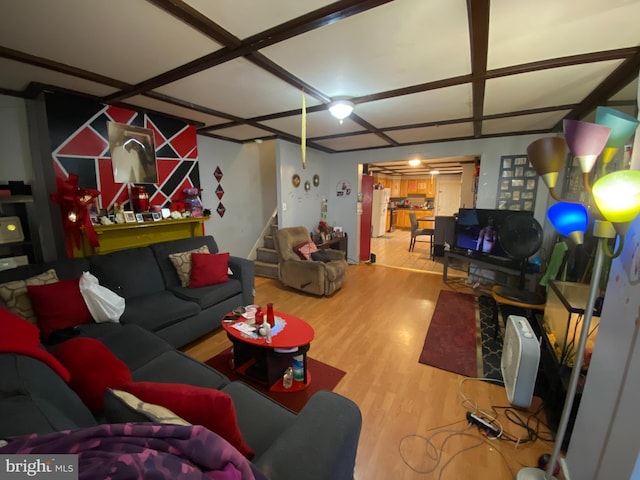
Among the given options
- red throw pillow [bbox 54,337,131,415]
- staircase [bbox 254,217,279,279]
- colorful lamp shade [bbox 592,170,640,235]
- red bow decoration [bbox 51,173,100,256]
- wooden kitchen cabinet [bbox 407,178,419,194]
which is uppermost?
wooden kitchen cabinet [bbox 407,178,419,194]

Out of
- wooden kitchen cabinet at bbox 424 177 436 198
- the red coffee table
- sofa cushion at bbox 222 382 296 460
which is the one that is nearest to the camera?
sofa cushion at bbox 222 382 296 460

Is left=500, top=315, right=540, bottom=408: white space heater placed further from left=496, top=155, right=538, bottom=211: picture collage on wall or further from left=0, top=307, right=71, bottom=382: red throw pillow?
left=496, top=155, right=538, bottom=211: picture collage on wall

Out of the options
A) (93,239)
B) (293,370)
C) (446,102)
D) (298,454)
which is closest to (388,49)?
(446,102)

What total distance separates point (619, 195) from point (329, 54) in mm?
1550

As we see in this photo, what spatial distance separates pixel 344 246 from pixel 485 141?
9.48ft

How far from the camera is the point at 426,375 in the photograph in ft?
6.82

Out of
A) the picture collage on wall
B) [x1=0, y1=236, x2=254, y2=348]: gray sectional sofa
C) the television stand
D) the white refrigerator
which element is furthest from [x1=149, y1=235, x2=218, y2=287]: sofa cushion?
the white refrigerator

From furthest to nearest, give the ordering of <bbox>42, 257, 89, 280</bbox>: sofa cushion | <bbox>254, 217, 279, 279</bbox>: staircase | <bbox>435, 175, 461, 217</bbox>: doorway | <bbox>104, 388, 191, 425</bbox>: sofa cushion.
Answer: <bbox>435, 175, 461, 217</bbox>: doorway → <bbox>254, 217, 279, 279</bbox>: staircase → <bbox>42, 257, 89, 280</bbox>: sofa cushion → <bbox>104, 388, 191, 425</bbox>: sofa cushion

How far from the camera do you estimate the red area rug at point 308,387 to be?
5.95 feet

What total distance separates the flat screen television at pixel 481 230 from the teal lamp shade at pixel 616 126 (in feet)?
8.94

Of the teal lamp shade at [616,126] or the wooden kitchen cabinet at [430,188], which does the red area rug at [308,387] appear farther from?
the wooden kitchen cabinet at [430,188]

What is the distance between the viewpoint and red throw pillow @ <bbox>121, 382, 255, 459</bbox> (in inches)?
32.2

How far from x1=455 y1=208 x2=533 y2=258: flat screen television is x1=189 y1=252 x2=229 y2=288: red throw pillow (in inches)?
134

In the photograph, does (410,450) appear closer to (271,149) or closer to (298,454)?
(298,454)
